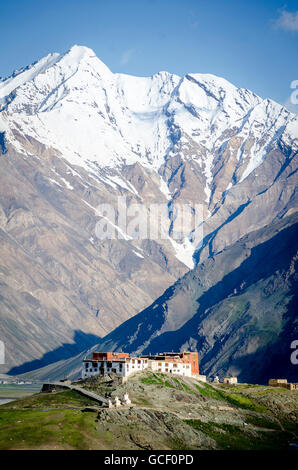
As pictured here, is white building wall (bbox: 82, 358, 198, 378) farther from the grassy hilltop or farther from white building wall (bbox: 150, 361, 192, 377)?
the grassy hilltop

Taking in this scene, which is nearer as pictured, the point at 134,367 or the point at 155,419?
the point at 155,419

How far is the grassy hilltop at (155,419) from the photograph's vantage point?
113m

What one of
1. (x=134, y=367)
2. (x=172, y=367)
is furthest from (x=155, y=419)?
(x=172, y=367)

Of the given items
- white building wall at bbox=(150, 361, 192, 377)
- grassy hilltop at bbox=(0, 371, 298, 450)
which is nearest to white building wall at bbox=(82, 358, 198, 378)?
white building wall at bbox=(150, 361, 192, 377)

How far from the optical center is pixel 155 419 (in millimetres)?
129500

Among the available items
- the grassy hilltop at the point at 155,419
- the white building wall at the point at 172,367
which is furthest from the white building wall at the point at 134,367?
the grassy hilltop at the point at 155,419

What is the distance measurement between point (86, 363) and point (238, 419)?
45.2 meters

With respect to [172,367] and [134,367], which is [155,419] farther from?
[172,367]

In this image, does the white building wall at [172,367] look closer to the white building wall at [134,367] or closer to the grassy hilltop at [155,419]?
the white building wall at [134,367]

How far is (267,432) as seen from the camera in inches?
5940
